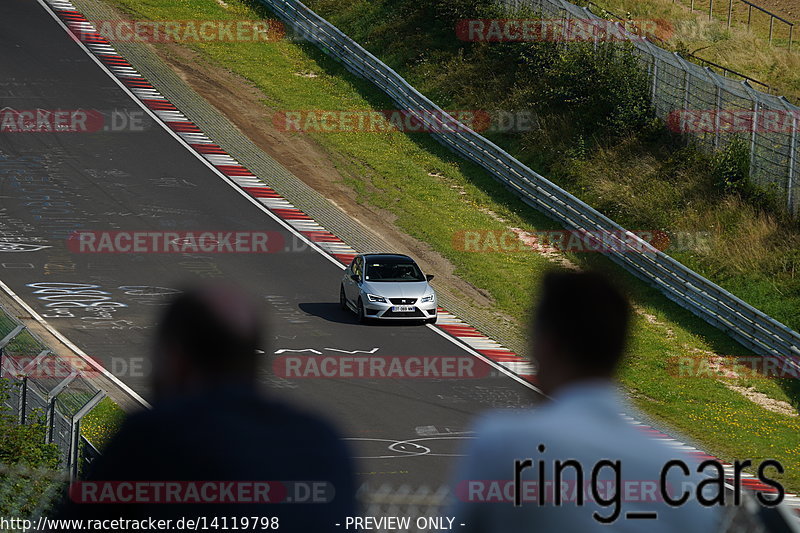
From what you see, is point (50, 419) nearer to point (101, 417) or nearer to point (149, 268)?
point (101, 417)

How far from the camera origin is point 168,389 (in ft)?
12.1

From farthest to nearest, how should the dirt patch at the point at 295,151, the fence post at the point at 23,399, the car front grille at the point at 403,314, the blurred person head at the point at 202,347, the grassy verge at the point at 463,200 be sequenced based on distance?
the dirt patch at the point at 295,151, the car front grille at the point at 403,314, the grassy verge at the point at 463,200, the fence post at the point at 23,399, the blurred person head at the point at 202,347

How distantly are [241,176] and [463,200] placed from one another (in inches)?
277

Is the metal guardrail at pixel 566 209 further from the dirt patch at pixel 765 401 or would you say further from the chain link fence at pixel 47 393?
the chain link fence at pixel 47 393

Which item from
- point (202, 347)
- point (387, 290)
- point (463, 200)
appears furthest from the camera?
point (463, 200)

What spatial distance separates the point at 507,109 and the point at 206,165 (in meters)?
11.0

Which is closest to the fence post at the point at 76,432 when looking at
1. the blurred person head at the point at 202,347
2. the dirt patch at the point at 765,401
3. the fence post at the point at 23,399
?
the fence post at the point at 23,399

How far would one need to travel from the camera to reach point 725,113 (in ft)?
102

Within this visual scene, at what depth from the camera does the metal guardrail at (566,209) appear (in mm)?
24828

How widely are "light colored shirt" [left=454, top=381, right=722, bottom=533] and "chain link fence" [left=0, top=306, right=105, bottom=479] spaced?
260 inches

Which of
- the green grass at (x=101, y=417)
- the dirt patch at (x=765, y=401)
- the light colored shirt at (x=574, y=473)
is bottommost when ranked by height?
the dirt patch at (x=765, y=401)

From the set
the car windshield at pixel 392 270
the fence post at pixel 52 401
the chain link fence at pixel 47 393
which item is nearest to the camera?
the chain link fence at pixel 47 393

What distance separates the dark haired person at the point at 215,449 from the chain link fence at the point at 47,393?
5898 millimetres

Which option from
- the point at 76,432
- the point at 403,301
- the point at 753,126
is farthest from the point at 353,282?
the point at 76,432
